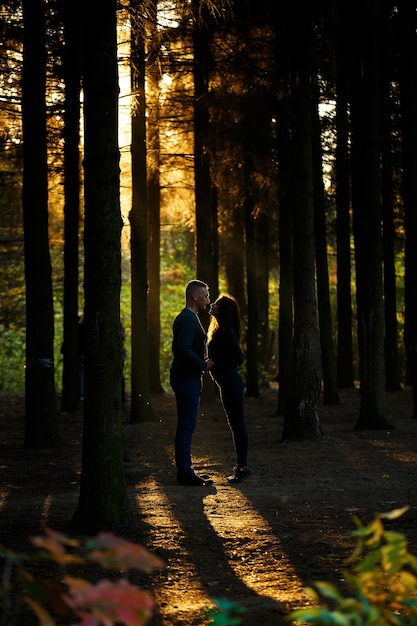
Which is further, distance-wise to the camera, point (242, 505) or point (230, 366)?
point (230, 366)

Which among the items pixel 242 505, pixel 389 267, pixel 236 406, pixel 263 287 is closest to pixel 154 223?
pixel 389 267

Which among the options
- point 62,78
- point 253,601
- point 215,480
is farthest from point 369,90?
point 253,601

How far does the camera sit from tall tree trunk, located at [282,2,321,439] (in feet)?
45.2

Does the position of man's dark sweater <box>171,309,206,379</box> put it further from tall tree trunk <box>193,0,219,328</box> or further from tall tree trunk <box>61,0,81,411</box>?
tall tree trunk <box>193,0,219,328</box>

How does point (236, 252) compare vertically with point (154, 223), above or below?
below

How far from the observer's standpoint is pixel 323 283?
20219 mm

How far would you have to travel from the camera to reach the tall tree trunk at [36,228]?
43.0 feet

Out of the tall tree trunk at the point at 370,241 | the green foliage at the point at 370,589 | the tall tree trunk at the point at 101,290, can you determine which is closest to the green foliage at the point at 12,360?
the tall tree trunk at the point at 370,241

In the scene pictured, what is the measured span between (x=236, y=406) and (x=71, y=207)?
29.5 ft

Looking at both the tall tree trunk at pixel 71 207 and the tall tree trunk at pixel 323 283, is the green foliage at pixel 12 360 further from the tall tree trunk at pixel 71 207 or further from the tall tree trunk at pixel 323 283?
the tall tree trunk at pixel 323 283

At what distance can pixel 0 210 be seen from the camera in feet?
78.4

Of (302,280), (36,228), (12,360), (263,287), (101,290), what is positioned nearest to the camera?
(101,290)

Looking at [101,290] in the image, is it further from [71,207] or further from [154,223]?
[154,223]

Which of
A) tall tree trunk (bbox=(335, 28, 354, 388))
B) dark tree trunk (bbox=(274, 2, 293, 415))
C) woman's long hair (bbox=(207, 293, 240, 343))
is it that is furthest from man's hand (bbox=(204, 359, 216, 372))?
tall tree trunk (bbox=(335, 28, 354, 388))
